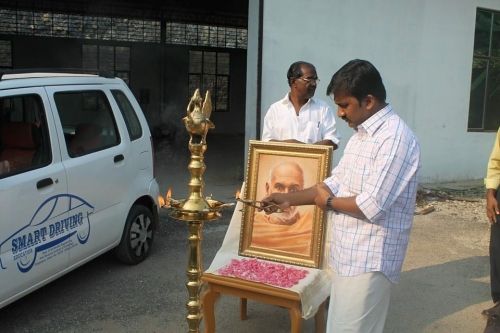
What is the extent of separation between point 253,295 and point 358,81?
1581 mm

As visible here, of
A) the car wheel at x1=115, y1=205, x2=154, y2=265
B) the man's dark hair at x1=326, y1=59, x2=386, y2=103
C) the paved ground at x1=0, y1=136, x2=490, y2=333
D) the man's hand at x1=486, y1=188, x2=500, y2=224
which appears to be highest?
the man's dark hair at x1=326, y1=59, x2=386, y2=103

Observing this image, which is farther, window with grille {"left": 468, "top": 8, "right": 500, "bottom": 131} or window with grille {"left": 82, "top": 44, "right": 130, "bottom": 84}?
window with grille {"left": 82, "top": 44, "right": 130, "bottom": 84}

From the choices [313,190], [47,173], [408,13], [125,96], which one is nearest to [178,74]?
[408,13]

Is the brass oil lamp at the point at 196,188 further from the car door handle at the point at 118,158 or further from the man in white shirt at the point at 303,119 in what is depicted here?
the car door handle at the point at 118,158

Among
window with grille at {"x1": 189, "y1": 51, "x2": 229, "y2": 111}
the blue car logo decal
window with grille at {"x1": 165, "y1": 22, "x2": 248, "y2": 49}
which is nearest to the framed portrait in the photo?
the blue car logo decal

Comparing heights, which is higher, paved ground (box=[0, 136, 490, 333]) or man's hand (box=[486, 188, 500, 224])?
man's hand (box=[486, 188, 500, 224])

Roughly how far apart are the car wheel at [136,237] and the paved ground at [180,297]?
116 mm

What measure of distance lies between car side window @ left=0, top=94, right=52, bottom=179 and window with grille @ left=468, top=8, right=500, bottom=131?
8.46 metres

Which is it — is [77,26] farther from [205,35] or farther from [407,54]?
[407,54]

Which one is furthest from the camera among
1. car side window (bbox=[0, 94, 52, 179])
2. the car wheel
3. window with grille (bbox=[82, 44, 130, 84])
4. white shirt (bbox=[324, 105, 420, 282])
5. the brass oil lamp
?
window with grille (bbox=[82, 44, 130, 84])

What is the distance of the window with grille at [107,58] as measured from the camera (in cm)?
1586

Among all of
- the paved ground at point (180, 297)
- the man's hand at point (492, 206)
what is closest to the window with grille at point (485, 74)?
the paved ground at point (180, 297)

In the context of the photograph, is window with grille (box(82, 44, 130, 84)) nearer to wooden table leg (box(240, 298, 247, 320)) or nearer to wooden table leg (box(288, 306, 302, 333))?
wooden table leg (box(240, 298, 247, 320))

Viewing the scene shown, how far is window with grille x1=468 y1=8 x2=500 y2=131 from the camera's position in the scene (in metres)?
9.84
